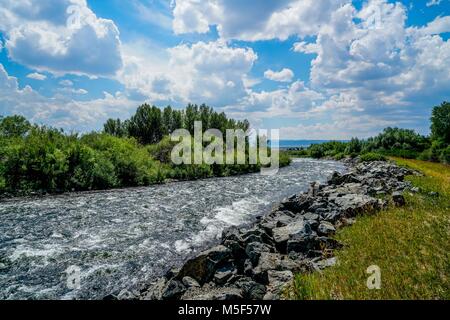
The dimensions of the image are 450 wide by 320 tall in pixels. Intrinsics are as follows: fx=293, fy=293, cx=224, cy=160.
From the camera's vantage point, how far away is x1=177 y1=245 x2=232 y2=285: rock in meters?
8.07

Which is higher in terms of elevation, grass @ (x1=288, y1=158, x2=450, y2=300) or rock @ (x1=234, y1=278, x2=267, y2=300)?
grass @ (x1=288, y1=158, x2=450, y2=300)

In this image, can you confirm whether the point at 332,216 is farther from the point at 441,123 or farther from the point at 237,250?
the point at 441,123

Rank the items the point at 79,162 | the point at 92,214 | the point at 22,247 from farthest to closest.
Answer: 1. the point at 79,162
2. the point at 92,214
3. the point at 22,247

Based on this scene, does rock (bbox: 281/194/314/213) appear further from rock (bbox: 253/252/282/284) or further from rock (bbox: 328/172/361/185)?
rock (bbox: 253/252/282/284)

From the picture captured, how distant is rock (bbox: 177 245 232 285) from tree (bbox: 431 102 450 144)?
8356cm

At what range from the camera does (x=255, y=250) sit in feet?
29.4

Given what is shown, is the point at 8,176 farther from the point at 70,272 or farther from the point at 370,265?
the point at 370,265

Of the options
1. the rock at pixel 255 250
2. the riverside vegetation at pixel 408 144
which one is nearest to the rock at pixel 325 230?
the rock at pixel 255 250

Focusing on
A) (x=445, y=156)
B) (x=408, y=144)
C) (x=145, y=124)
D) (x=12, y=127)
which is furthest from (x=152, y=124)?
(x=408, y=144)

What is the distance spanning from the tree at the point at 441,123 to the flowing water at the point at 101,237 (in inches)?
2885

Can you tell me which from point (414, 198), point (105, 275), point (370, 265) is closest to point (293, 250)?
point (370, 265)

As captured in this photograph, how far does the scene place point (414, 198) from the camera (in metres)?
14.1

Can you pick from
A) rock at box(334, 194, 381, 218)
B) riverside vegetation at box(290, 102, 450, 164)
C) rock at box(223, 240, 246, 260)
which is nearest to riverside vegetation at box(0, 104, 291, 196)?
rock at box(223, 240, 246, 260)
